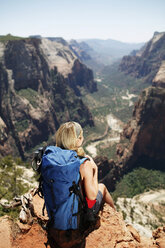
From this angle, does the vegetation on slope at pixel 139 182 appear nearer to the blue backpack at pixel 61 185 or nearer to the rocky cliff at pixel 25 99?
the rocky cliff at pixel 25 99

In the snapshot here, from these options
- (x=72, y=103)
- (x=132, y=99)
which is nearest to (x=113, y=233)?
(x=72, y=103)

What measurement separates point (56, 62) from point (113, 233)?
455 feet

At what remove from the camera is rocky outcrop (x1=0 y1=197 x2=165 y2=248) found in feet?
21.9

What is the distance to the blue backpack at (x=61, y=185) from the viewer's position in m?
5.07

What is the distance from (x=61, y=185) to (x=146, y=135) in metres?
56.5

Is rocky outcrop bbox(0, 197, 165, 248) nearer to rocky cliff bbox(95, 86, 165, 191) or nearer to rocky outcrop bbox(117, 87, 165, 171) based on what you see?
rocky cliff bbox(95, 86, 165, 191)

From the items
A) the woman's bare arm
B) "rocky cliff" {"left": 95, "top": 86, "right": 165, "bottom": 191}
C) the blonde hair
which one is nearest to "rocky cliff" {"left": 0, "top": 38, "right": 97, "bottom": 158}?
"rocky cliff" {"left": 95, "top": 86, "right": 165, "bottom": 191}

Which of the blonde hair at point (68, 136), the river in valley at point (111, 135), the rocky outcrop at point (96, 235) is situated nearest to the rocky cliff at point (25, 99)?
the river in valley at point (111, 135)

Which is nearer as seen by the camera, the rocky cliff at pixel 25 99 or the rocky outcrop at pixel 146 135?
the rocky outcrop at pixel 146 135

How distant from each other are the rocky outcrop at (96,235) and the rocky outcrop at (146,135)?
50490 mm

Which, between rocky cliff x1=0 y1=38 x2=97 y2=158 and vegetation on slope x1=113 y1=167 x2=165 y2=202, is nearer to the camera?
vegetation on slope x1=113 y1=167 x2=165 y2=202

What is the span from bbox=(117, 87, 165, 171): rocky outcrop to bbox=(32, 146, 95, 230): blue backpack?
54.1 meters

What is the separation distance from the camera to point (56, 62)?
13500cm

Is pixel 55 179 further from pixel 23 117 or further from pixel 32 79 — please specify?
pixel 32 79
